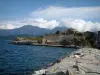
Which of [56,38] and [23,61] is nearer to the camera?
[23,61]

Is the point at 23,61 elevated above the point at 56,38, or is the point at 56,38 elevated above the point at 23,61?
the point at 56,38

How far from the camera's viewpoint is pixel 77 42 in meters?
132

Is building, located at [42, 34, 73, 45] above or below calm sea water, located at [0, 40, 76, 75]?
above

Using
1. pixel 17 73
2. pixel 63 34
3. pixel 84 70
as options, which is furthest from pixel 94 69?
pixel 63 34

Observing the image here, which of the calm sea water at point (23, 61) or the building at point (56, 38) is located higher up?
the building at point (56, 38)

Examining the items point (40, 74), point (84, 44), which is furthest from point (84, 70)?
point (84, 44)

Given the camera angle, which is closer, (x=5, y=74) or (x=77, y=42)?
(x=5, y=74)

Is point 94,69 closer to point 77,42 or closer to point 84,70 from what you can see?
point 84,70

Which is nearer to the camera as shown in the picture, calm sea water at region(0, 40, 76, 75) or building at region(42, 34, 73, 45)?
calm sea water at region(0, 40, 76, 75)

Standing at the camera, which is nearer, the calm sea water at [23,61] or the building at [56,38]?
the calm sea water at [23,61]

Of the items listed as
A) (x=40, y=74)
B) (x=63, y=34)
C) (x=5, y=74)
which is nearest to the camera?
(x=40, y=74)

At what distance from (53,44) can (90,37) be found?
23742mm

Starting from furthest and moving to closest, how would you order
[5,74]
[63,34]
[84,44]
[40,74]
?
[63,34] → [84,44] → [5,74] → [40,74]

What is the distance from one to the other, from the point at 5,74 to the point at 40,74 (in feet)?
16.5
